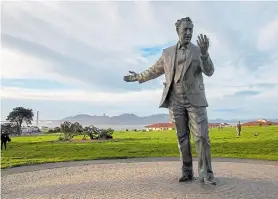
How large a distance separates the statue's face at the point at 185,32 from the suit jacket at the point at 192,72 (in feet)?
0.77

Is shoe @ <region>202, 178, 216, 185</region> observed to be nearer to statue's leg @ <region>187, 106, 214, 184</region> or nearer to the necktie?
statue's leg @ <region>187, 106, 214, 184</region>

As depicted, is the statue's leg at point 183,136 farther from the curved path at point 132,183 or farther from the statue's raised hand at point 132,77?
the statue's raised hand at point 132,77

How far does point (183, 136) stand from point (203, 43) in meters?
2.54

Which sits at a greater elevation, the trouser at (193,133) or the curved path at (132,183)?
the trouser at (193,133)

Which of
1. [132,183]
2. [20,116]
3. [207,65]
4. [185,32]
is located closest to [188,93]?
[207,65]

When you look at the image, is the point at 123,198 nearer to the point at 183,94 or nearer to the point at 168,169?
the point at 183,94

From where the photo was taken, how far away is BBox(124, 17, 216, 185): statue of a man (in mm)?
9195

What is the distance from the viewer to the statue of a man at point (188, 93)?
30.2 ft

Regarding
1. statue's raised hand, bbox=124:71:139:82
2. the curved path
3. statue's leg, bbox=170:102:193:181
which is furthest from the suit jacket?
the curved path

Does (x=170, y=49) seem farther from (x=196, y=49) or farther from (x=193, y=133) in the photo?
(x=193, y=133)

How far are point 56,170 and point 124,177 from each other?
11.0ft

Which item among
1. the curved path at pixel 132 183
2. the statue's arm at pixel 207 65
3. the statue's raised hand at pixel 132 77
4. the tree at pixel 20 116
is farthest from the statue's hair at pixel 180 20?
the tree at pixel 20 116

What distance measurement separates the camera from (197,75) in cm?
943

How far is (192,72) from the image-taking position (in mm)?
9352
